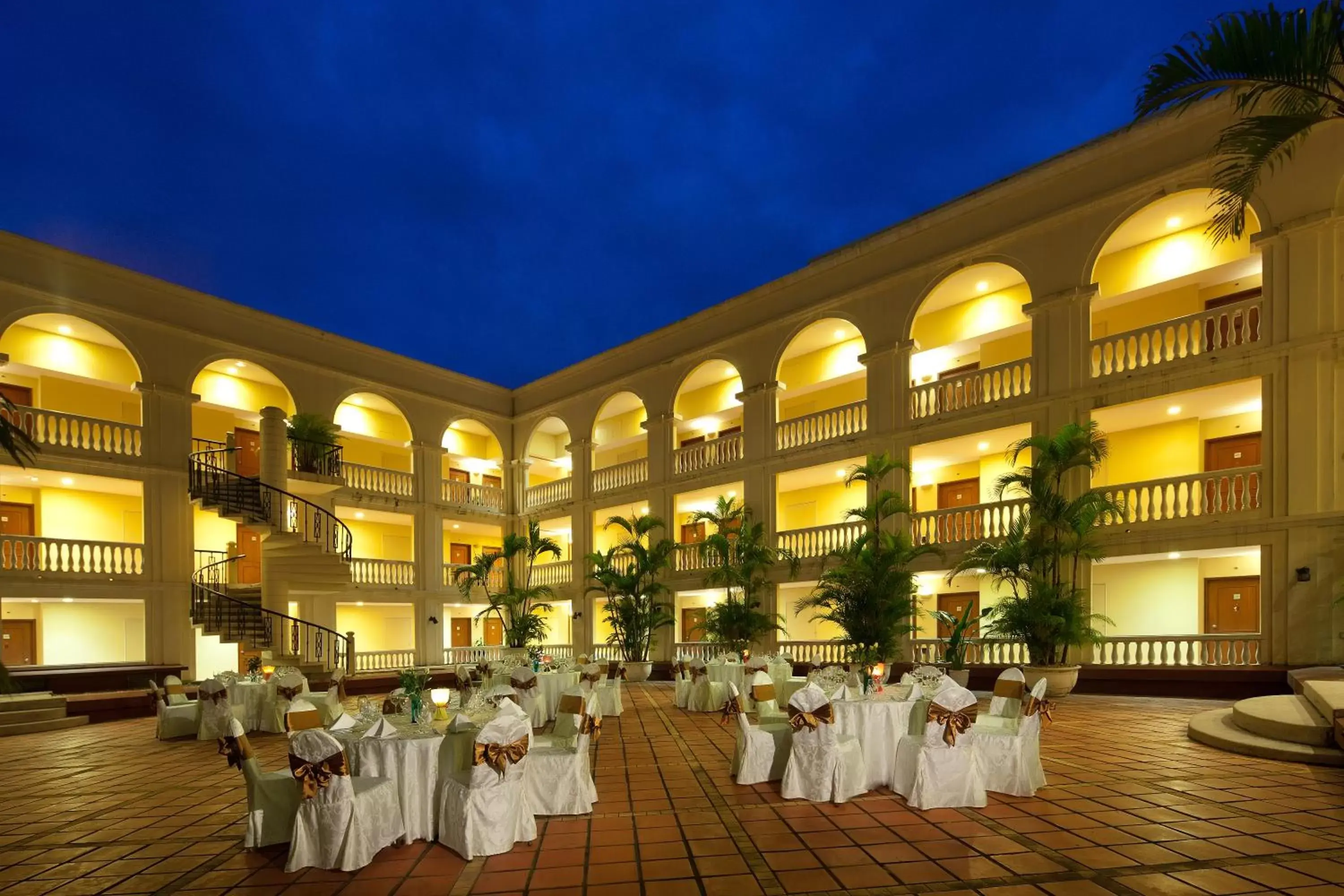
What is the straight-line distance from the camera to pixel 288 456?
17.0 m

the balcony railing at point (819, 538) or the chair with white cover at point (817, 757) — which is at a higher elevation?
the balcony railing at point (819, 538)

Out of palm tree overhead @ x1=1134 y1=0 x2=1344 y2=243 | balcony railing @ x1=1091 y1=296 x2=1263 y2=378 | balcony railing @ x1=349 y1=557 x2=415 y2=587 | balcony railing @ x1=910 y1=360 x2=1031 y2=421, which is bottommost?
balcony railing @ x1=349 y1=557 x2=415 y2=587

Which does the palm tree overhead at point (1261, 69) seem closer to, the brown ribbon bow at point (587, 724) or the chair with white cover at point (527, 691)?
the brown ribbon bow at point (587, 724)

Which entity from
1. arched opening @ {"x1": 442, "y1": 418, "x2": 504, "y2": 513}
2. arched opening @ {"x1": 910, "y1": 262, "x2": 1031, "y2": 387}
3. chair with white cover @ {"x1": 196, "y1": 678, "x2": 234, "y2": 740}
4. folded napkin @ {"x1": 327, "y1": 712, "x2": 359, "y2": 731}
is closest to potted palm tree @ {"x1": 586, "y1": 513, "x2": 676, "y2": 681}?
arched opening @ {"x1": 442, "y1": 418, "x2": 504, "y2": 513}

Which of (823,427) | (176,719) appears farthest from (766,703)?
(823,427)

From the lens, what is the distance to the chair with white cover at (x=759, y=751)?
6.70 meters

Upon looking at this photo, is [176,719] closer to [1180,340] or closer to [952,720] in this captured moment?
[952,720]

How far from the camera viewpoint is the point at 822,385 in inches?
717

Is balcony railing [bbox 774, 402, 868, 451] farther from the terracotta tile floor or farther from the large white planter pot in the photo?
the terracotta tile floor

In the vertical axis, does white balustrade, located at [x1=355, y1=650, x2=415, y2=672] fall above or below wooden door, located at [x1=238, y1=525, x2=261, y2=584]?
below

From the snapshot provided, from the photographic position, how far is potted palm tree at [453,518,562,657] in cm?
1914

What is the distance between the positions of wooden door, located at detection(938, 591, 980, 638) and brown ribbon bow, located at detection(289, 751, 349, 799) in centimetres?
1320

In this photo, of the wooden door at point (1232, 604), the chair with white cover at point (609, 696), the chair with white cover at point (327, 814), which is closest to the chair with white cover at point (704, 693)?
the chair with white cover at point (609, 696)

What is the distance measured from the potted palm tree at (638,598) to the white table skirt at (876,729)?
418 inches
